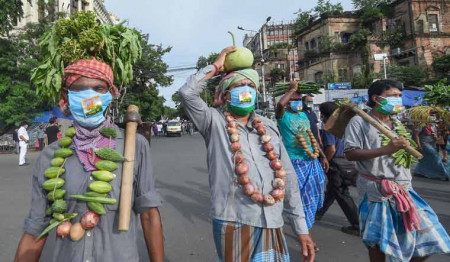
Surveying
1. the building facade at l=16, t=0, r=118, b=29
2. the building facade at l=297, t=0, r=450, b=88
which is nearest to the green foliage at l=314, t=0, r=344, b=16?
the building facade at l=297, t=0, r=450, b=88

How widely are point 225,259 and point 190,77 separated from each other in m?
1.20

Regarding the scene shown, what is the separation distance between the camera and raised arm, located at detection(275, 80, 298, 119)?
14.1 ft

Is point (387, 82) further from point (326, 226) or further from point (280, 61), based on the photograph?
point (280, 61)

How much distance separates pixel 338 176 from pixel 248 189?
3270 millimetres

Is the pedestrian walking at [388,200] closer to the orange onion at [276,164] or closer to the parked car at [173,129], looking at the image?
the orange onion at [276,164]

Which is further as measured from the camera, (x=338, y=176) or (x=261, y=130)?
(x=338, y=176)

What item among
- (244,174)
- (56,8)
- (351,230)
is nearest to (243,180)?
(244,174)

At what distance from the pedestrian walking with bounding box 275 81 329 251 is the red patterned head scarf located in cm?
272

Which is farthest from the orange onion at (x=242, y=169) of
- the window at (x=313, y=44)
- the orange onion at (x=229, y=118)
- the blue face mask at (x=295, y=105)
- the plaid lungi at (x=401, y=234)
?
the window at (x=313, y=44)

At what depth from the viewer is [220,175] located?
7.75 feet

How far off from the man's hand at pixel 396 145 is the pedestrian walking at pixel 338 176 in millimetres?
2164

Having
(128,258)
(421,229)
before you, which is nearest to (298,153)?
(421,229)

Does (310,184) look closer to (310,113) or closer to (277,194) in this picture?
(310,113)

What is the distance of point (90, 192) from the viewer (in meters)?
1.75
